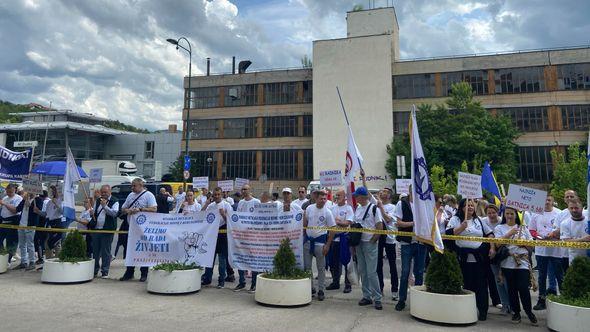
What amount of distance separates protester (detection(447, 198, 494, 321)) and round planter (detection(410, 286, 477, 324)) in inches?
15.2

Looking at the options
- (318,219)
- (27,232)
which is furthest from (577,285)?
(27,232)

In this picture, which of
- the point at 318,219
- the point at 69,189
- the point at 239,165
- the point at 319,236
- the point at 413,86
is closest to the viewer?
the point at 319,236

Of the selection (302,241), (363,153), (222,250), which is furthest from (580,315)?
(363,153)

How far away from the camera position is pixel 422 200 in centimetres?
671

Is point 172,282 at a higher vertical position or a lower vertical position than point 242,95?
lower

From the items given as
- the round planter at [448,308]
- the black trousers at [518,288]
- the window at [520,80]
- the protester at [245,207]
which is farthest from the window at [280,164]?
the round planter at [448,308]

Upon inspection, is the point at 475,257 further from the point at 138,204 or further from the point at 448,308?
the point at 138,204

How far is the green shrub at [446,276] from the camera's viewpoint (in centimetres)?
619

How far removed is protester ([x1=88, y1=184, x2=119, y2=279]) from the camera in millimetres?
9336

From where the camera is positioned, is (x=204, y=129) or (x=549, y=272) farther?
(x=204, y=129)

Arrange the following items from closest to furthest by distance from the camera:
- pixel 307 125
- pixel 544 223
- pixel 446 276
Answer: pixel 446 276 → pixel 544 223 → pixel 307 125

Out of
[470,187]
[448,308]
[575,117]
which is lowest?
[448,308]

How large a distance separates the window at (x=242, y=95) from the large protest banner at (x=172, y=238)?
131 feet

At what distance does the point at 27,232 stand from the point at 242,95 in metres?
39.5
